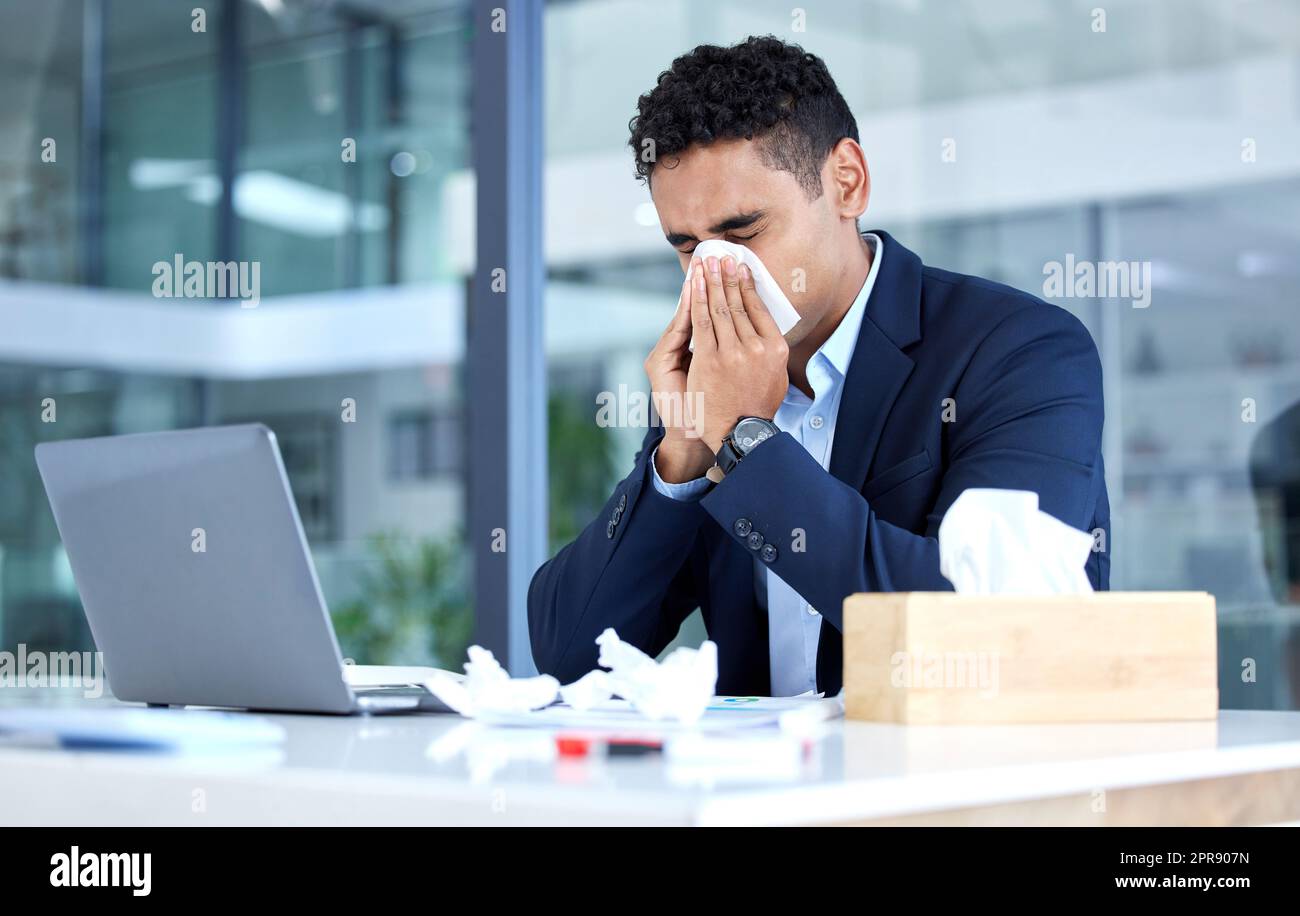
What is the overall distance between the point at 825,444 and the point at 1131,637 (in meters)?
0.72

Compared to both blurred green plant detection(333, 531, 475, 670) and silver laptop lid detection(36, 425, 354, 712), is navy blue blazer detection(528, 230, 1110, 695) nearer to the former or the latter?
silver laptop lid detection(36, 425, 354, 712)

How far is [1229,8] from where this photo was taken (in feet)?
9.00

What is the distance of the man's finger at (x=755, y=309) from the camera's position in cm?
162

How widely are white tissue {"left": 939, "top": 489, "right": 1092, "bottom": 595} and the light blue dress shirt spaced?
1.83 ft

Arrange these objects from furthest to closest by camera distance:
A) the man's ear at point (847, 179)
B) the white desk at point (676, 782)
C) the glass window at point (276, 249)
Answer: the glass window at point (276, 249)
the man's ear at point (847, 179)
the white desk at point (676, 782)

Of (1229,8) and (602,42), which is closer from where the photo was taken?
(1229,8)

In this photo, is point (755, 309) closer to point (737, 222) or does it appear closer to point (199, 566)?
point (737, 222)

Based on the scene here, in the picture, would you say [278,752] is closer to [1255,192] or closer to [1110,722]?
[1110,722]

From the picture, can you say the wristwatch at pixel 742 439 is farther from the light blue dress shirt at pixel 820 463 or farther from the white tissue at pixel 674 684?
the white tissue at pixel 674 684

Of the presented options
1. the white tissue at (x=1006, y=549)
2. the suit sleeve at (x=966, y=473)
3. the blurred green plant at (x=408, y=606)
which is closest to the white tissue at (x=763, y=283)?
the suit sleeve at (x=966, y=473)

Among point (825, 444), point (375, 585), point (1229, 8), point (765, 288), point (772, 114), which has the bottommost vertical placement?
point (375, 585)
